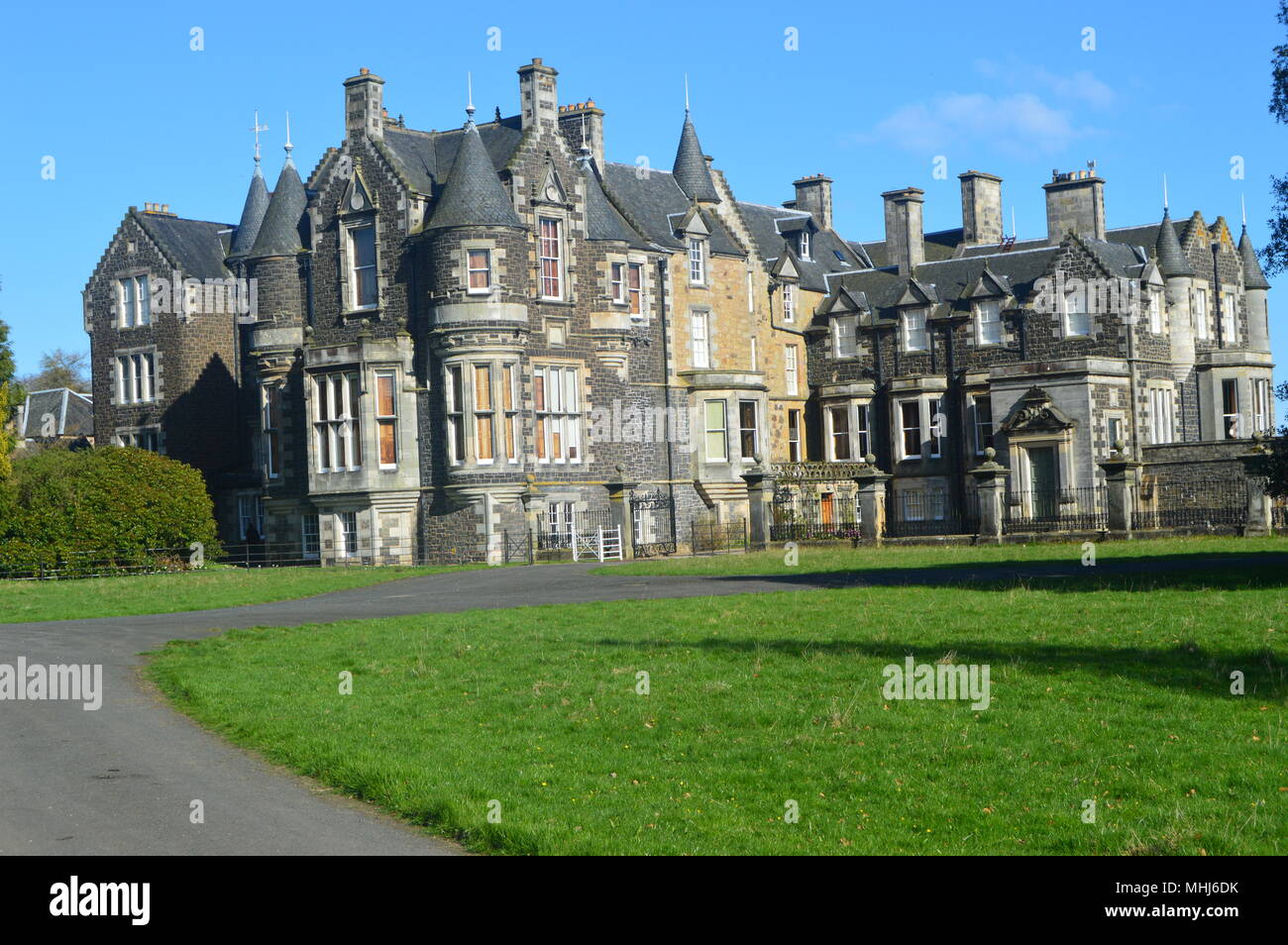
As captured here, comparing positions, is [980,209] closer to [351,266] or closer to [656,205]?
[656,205]

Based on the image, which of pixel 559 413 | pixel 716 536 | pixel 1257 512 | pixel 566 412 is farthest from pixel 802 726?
pixel 716 536

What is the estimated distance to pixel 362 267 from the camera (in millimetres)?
47562

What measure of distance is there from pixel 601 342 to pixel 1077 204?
69.6 ft

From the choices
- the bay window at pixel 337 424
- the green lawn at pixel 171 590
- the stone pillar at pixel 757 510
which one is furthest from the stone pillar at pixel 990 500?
the bay window at pixel 337 424

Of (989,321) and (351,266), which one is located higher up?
(351,266)

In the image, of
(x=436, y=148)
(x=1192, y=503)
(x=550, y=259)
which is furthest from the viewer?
(x=436, y=148)

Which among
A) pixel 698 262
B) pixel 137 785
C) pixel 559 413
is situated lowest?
pixel 137 785

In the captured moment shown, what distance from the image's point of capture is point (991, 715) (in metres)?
13.3

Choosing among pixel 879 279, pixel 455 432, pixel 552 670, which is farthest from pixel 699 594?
pixel 879 279

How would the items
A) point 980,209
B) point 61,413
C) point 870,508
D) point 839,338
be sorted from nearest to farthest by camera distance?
point 870,508 → point 839,338 → point 980,209 → point 61,413

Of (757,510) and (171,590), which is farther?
(757,510)

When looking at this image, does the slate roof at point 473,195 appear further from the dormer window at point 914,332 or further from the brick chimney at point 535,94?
the dormer window at point 914,332
